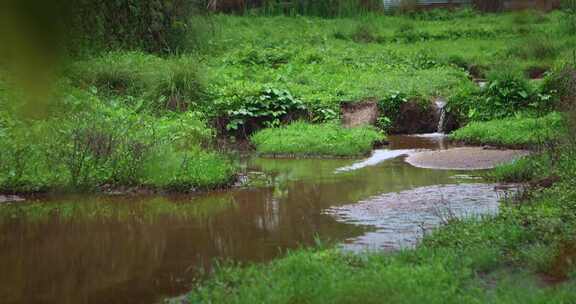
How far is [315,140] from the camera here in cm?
1173

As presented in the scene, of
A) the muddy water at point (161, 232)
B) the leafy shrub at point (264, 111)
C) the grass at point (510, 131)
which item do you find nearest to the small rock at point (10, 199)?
the muddy water at point (161, 232)

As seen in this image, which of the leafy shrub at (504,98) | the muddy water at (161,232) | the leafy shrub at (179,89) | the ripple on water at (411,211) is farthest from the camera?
the leafy shrub at (179,89)

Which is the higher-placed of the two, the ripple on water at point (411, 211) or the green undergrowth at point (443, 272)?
the green undergrowth at point (443, 272)

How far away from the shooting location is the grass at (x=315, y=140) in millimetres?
11508

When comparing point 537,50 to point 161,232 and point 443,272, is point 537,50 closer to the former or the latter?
point 161,232

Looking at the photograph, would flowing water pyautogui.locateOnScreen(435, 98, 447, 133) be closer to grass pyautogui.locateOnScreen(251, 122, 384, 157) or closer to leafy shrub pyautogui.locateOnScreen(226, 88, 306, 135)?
grass pyautogui.locateOnScreen(251, 122, 384, 157)

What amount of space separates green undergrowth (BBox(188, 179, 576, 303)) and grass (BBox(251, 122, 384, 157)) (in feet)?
18.3

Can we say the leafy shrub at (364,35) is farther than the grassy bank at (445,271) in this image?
Yes

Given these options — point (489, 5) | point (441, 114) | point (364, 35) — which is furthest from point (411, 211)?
point (489, 5)

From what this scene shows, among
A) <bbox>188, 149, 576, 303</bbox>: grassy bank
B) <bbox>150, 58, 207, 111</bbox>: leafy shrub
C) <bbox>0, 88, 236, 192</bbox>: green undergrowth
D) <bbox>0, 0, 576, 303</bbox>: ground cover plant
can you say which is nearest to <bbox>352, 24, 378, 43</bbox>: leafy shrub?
<bbox>0, 0, 576, 303</bbox>: ground cover plant

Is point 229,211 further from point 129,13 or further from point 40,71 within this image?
point 40,71

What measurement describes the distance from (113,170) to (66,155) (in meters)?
0.58

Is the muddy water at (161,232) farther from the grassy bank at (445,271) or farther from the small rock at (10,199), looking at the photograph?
the grassy bank at (445,271)

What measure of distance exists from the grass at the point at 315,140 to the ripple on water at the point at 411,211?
9.31 ft
